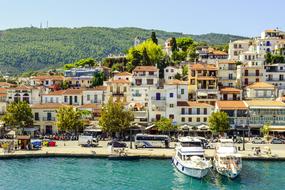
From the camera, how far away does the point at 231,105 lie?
76.2 metres

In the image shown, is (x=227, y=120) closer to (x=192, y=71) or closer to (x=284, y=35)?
(x=192, y=71)

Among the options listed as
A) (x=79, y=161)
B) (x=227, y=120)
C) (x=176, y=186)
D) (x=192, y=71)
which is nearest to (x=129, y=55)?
(x=192, y=71)

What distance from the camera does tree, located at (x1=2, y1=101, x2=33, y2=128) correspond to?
74.0m

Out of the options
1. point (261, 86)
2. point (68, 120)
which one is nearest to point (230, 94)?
point (261, 86)

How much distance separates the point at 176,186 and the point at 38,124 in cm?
3714

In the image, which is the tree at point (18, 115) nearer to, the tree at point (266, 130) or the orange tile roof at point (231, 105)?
the orange tile roof at point (231, 105)

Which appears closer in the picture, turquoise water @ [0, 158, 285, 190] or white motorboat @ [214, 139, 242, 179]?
turquoise water @ [0, 158, 285, 190]

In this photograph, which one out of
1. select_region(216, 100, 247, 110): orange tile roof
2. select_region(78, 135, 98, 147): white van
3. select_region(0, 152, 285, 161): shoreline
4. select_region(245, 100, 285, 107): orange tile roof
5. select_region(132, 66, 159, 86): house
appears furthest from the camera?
select_region(132, 66, 159, 86): house

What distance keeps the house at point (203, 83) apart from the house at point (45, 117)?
21.5m

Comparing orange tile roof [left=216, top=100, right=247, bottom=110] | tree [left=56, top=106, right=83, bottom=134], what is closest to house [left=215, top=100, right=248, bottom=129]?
orange tile roof [left=216, top=100, right=247, bottom=110]

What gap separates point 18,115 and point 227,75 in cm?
3676

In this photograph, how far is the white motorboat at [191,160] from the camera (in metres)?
50.1

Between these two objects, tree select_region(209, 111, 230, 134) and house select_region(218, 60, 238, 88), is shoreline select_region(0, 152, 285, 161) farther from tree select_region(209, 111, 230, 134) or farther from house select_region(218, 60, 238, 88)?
house select_region(218, 60, 238, 88)

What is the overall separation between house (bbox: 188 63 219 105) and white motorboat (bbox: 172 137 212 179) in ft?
81.6
